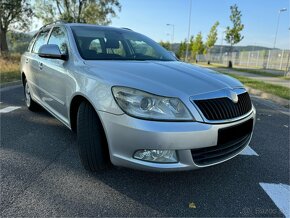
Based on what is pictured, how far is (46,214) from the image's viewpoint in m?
2.19

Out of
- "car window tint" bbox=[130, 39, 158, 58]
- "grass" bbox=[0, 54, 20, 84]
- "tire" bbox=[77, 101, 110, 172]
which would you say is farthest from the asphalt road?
"grass" bbox=[0, 54, 20, 84]

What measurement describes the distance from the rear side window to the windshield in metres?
1.12

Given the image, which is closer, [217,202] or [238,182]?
[217,202]

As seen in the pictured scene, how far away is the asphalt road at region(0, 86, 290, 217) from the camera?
230 cm

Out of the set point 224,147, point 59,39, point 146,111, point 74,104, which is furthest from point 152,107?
point 59,39

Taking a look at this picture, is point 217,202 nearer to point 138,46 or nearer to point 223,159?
point 223,159

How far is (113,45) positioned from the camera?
11.9 ft

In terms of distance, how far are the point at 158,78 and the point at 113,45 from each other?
1333 mm

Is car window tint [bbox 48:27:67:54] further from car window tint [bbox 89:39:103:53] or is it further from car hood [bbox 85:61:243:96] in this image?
car hood [bbox 85:61:243:96]

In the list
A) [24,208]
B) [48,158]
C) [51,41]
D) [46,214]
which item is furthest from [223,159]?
[51,41]

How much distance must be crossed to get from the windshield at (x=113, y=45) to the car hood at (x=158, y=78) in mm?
372

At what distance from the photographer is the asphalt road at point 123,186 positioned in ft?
7.56

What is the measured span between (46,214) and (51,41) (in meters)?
2.71

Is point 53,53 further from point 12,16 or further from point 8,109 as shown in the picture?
point 12,16
